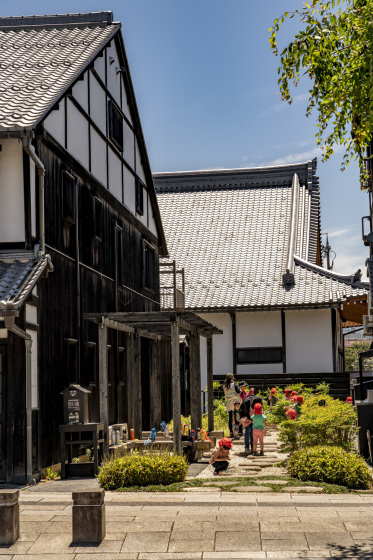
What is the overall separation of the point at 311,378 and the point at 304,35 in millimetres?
20332

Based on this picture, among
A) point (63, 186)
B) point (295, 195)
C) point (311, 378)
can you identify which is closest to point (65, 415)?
point (63, 186)

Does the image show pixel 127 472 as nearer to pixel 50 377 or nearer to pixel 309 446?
pixel 50 377

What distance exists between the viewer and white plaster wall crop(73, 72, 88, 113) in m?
17.2

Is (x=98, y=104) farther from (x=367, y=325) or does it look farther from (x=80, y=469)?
(x=367, y=325)

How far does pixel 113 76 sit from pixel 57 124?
17.9 feet

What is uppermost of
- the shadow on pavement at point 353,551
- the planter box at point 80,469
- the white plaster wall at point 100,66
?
the white plaster wall at point 100,66

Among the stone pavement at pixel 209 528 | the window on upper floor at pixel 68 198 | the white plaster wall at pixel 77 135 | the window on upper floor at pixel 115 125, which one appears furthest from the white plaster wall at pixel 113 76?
the stone pavement at pixel 209 528

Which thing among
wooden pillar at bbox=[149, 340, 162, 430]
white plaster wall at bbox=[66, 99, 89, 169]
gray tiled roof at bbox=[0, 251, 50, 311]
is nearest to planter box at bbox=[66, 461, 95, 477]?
gray tiled roof at bbox=[0, 251, 50, 311]

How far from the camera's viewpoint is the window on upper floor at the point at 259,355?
29.3 meters

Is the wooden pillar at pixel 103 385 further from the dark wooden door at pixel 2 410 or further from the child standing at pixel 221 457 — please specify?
the dark wooden door at pixel 2 410

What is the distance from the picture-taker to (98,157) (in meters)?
18.9

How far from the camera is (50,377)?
588 inches

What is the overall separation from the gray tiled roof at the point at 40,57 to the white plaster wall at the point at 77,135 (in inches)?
30.8

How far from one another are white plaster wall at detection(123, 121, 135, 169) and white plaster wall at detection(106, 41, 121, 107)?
3.50ft
